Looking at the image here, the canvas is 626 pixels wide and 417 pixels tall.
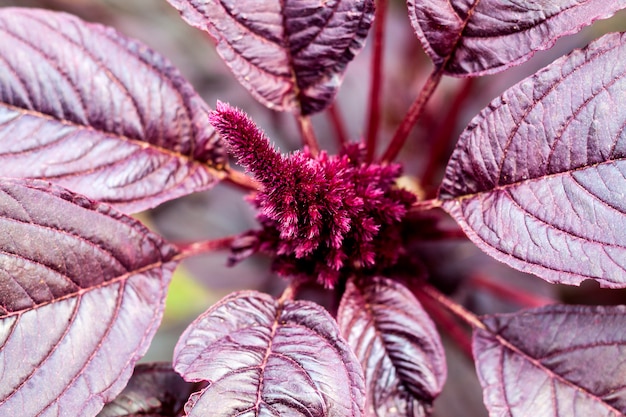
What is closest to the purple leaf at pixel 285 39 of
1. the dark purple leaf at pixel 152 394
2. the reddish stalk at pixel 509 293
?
the dark purple leaf at pixel 152 394

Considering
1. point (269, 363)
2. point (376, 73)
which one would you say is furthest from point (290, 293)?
point (376, 73)

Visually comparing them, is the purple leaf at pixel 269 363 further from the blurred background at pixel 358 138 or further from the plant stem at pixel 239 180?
the blurred background at pixel 358 138

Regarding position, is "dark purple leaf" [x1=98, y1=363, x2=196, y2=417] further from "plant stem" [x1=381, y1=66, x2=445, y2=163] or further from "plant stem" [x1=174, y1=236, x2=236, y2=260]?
"plant stem" [x1=381, y1=66, x2=445, y2=163]

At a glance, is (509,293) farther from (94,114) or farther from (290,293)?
(94,114)

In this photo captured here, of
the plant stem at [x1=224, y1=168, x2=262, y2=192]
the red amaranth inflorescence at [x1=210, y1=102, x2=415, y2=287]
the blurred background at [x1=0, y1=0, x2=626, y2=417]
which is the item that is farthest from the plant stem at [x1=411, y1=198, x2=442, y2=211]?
the blurred background at [x1=0, y1=0, x2=626, y2=417]

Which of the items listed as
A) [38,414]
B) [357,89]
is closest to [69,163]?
[38,414]

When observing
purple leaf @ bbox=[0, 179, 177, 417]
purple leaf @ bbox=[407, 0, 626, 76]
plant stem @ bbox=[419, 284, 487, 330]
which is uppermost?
purple leaf @ bbox=[407, 0, 626, 76]
